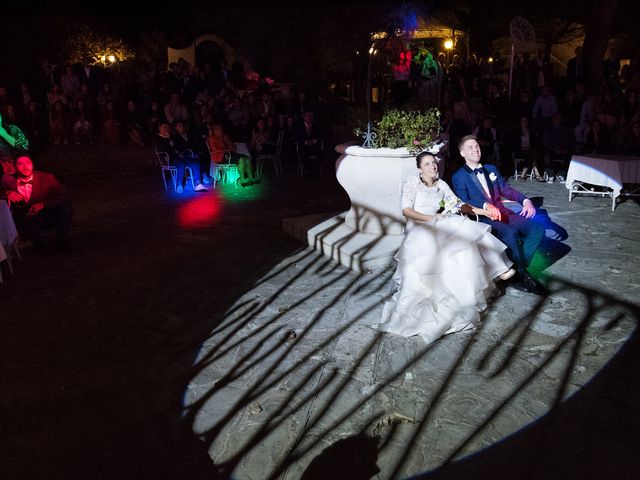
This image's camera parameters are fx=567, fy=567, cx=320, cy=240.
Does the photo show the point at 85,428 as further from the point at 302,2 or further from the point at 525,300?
the point at 302,2

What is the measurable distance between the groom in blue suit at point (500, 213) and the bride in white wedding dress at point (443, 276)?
516 millimetres

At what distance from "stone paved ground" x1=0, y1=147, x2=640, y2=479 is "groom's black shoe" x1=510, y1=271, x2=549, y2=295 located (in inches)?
4.4

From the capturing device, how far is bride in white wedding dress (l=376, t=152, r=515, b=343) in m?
4.11

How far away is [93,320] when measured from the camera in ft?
15.0

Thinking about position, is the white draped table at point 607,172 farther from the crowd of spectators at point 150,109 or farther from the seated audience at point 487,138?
the crowd of spectators at point 150,109

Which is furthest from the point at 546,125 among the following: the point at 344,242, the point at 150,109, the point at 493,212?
the point at 150,109

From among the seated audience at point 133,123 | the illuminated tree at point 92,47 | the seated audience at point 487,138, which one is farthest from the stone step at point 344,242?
the illuminated tree at point 92,47

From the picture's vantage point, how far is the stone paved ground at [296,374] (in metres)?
2.83

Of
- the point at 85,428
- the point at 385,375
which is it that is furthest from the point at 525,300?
the point at 85,428

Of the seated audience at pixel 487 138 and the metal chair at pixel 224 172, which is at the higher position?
the seated audience at pixel 487 138

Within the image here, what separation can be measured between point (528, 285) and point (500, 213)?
0.72 meters

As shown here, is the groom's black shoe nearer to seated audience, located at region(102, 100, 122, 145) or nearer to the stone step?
the stone step

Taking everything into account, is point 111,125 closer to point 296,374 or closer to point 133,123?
point 133,123

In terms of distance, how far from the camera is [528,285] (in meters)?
4.79
